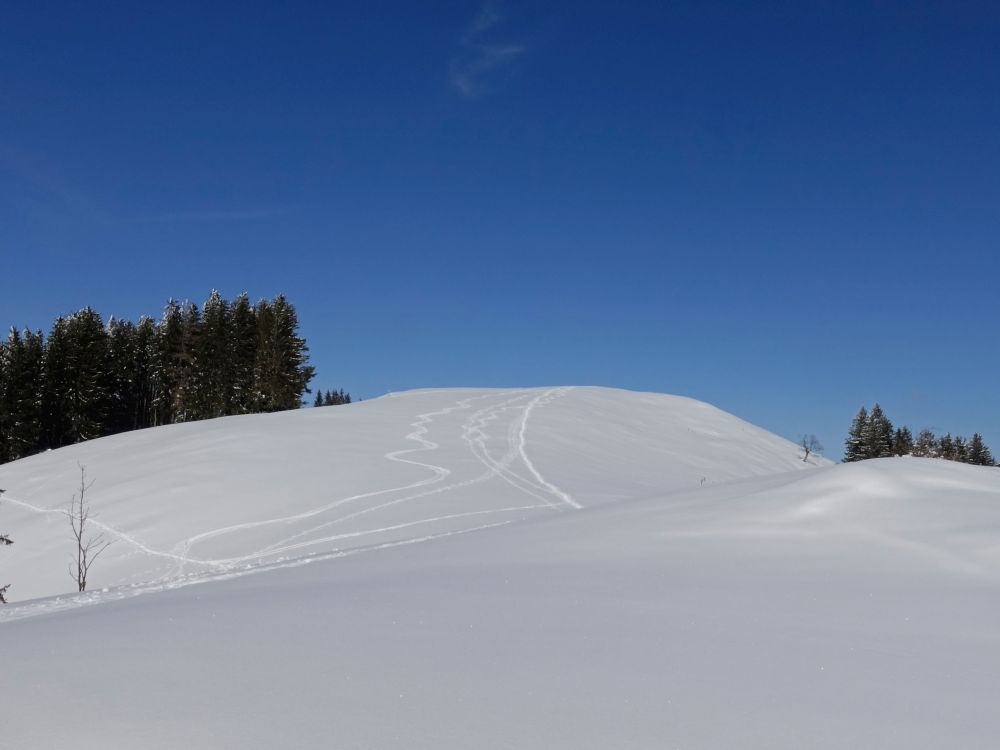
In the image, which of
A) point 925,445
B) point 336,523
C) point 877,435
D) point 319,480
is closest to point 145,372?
point 319,480

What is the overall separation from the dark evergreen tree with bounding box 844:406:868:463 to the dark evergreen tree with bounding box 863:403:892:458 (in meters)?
0.60

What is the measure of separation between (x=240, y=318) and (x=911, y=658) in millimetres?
57959

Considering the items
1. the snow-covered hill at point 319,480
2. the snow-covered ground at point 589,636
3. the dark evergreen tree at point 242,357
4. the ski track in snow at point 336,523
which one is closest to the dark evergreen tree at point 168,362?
the dark evergreen tree at point 242,357

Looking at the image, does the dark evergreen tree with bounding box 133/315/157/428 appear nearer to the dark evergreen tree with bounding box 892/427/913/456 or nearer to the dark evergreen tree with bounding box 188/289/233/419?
the dark evergreen tree with bounding box 188/289/233/419

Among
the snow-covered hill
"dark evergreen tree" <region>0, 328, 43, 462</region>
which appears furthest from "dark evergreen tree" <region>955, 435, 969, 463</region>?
"dark evergreen tree" <region>0, 328, 43, 462</region>

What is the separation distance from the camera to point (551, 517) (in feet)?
38.7

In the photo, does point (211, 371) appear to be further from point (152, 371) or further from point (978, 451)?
point (978, 451)

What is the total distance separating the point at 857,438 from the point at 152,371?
63.2 meters

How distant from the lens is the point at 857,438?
235ft

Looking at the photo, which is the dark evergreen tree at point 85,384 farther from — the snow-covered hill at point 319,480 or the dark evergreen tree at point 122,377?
the snow-covered hill at point 319,480

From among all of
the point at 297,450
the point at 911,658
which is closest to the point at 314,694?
the point at 911,658

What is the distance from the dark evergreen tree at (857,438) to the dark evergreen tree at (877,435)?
60 centimetres

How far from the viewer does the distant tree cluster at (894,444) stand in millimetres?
66750

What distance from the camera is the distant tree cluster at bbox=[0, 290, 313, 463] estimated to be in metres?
52.0
